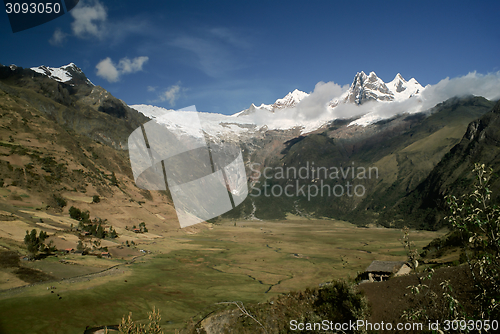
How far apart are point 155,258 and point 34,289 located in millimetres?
27699

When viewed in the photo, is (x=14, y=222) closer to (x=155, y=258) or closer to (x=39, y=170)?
(x=155, y=258)

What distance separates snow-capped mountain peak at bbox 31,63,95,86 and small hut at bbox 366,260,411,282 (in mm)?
203909

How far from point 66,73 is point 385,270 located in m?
218

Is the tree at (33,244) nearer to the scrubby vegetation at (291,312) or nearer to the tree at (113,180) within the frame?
the scrubby vegetation at (291,312)

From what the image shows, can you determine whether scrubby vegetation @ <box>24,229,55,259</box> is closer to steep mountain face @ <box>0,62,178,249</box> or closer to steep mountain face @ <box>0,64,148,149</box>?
→ steep mountain face @ <box>0,62,178,249</box>

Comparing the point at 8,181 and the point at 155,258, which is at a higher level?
the point at 8,181

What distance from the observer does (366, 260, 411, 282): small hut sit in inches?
1296

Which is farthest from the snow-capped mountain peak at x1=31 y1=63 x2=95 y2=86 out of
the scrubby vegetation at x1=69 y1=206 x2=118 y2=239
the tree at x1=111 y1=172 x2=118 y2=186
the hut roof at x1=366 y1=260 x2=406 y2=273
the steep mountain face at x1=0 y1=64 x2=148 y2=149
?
the hut roof at x1=366 y1=260 x2=406 y2=273

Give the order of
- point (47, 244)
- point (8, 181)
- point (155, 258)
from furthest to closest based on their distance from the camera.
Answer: point (8, 181) < point (155, 258) < point (47, 244)

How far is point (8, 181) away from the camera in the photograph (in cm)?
5822

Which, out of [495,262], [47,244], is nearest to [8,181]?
[47,244]

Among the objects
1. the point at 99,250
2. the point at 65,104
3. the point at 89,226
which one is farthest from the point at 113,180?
the point at 65,104

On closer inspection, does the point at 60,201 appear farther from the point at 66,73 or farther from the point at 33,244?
the point at 66,73

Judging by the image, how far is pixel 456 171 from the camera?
481ft
